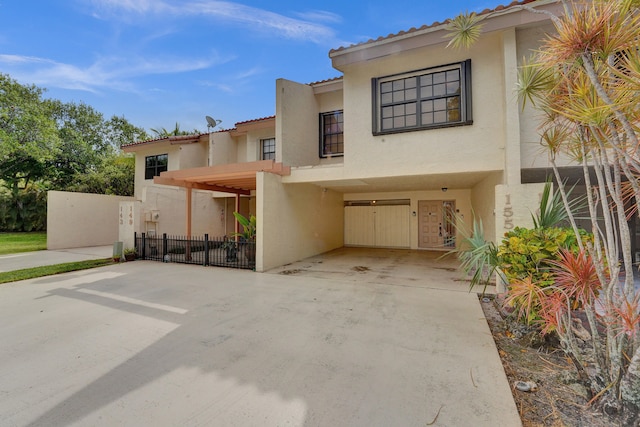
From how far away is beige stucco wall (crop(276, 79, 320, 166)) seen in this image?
9.68m

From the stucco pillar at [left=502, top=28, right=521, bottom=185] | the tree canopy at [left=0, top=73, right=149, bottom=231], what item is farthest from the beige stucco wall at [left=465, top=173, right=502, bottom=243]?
the tree canopy at [left=0, top=73, right=149, bottom=231]

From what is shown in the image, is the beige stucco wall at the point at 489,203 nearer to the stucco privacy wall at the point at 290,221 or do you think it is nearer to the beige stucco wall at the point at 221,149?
the stucco privacy wall at the point at 290,221

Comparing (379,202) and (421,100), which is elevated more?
(421,100)

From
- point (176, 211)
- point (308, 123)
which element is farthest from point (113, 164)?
point (308, 123)

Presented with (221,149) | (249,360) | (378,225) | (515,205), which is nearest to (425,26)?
(515,205)

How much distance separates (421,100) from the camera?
774cm

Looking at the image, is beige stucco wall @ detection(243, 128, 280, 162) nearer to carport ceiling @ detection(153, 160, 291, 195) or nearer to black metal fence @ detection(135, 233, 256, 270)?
carport ceiling @ detection(153, 160, 291, 195)

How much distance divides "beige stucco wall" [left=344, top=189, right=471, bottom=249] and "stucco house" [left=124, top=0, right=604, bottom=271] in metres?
0.07

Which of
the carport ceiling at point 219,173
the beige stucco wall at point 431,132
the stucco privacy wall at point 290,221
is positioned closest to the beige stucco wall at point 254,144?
the carport ceiling at point 219,173

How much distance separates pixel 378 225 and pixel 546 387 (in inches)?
471

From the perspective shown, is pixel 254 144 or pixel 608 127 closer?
pixel 608 127

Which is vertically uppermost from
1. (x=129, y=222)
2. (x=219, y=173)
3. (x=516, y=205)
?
(x=219, y=173)

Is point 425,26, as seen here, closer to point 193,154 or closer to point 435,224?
point 435,224

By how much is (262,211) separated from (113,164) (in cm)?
2186
